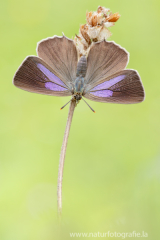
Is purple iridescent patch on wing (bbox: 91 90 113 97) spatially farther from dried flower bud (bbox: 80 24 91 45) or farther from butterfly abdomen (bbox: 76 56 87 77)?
dried flower bud (bbox: 80 24 91 45)

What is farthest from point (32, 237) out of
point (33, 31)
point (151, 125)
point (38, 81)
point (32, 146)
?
point (33, 31)

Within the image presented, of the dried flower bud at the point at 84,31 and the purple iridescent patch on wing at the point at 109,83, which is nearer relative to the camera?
the dried flower bud at the point at 84,31

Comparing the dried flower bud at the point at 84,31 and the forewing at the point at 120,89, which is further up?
the dried flower bud at the point at 84,31

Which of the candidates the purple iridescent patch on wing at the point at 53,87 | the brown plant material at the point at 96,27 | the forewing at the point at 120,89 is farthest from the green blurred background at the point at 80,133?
the brown plant material at the point at 96,27

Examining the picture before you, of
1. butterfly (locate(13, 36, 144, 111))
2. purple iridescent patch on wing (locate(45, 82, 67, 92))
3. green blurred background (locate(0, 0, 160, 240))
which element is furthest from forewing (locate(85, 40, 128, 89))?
green blurred background (locate(0, 0, 160, 240))

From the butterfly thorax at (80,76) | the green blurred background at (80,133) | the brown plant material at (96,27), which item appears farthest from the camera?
the green blurred background at (80,133)

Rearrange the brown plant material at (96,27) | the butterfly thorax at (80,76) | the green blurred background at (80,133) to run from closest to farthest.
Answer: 1. the brown plant material at (96,27)
2. the butterfly thorax at (80,76)
3. the green blurred background at (80,133)

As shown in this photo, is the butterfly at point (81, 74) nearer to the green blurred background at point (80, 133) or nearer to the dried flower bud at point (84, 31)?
the dried flower bud at point (84, 31)
